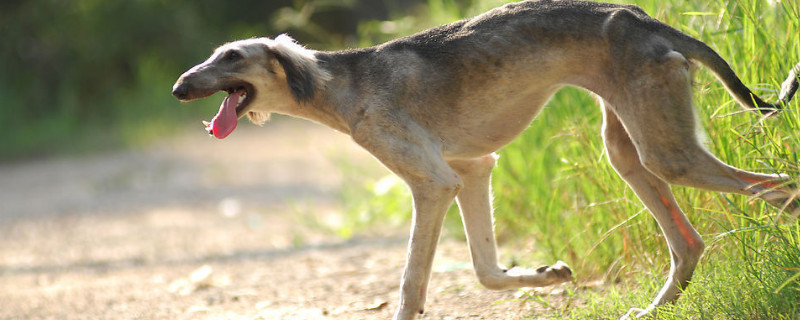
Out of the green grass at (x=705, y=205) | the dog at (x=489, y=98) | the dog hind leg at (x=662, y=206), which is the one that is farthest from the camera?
the dog hind leg at (x=662, y=206)

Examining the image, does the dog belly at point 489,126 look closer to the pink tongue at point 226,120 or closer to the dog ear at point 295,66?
the dog ear at point 295,66

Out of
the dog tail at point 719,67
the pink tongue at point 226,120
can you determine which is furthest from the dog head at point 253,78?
the dog tail at point 719,67

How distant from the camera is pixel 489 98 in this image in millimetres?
4199

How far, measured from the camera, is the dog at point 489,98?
369cm

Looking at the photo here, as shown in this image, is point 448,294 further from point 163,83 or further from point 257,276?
point 163,83

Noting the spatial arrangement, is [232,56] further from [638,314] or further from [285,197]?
[285,197]

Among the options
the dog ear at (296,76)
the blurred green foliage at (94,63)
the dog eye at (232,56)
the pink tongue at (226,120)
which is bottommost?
the pink tongue at (226,120)

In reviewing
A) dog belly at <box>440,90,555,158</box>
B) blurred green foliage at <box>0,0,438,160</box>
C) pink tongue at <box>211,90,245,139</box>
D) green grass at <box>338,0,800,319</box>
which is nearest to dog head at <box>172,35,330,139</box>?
pink tongue at <box>211,90,245,139</box>

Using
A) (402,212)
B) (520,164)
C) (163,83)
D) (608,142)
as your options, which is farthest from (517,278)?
(163,83)

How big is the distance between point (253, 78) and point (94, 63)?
14.5 metres

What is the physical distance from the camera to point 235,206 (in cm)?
1030

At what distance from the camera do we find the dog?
369 centimetres

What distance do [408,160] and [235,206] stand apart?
21.4ft

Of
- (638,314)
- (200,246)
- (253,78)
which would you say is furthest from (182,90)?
(200,246)
